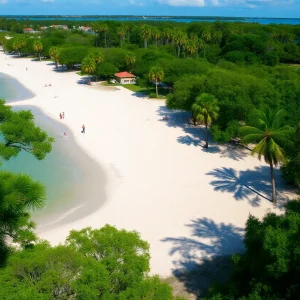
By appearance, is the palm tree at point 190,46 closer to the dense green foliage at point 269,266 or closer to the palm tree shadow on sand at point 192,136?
the palm tree shadow on sand at point 192,136

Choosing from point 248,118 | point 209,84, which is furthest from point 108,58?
point 248,118

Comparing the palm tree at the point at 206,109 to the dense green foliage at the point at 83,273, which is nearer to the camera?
the dense green foliage at the point at 83,273

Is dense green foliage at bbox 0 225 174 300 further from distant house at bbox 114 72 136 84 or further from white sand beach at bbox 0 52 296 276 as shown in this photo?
distant house at bbox 114 72 136 84

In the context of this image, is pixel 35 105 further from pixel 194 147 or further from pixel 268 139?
pixel 268 139

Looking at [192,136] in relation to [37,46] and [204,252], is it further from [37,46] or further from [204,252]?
[37,46]

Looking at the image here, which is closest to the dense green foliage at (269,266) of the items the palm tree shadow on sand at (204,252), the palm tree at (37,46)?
the palm tree shadow on sand at (204,252)

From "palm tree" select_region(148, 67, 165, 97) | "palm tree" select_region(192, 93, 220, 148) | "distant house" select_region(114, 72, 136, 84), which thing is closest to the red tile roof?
"distant house" select_region(114, 72, 136, 84)
